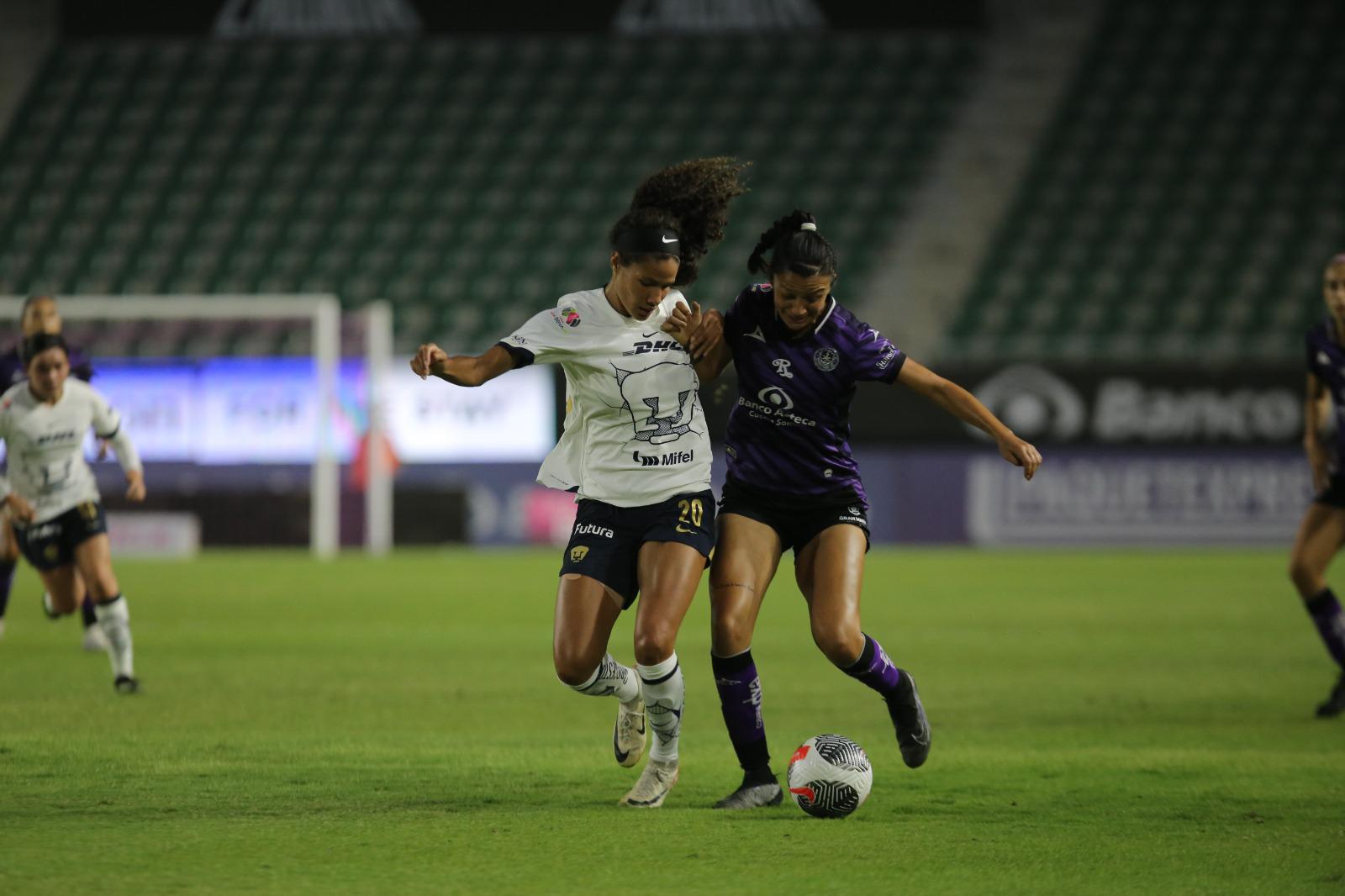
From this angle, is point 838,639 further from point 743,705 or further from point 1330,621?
point 1330,621

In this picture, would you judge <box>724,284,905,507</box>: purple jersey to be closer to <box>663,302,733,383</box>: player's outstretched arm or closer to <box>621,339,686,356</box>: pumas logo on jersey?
<box>663,302,733,383</box>: player's outstretched arm

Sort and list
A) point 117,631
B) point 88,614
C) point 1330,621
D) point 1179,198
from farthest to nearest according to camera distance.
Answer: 1. point 1179,198
2. point 88,614
3. point 117,631
4. point 1330,621

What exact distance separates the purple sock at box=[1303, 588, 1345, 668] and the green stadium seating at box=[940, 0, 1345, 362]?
50.9 feet

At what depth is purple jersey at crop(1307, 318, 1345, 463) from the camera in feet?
29.2

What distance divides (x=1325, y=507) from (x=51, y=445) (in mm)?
6796

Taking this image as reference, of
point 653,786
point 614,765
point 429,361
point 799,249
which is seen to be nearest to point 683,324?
point 799,249

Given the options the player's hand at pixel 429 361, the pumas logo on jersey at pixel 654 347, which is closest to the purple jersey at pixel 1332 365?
the pumas logo on jersey at pixel 654 347

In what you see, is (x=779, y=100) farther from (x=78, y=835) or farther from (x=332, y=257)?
(x=78, y=835)

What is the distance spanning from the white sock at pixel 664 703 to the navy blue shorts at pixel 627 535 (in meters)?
0.28

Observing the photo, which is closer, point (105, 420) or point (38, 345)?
point (38, 345)

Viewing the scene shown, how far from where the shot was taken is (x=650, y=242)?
19.8 feet

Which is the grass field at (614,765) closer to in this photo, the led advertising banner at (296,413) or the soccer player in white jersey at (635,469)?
the soccer player in white jersey at (635,469)

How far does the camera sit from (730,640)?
240 inches

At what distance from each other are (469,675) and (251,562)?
437 inches
